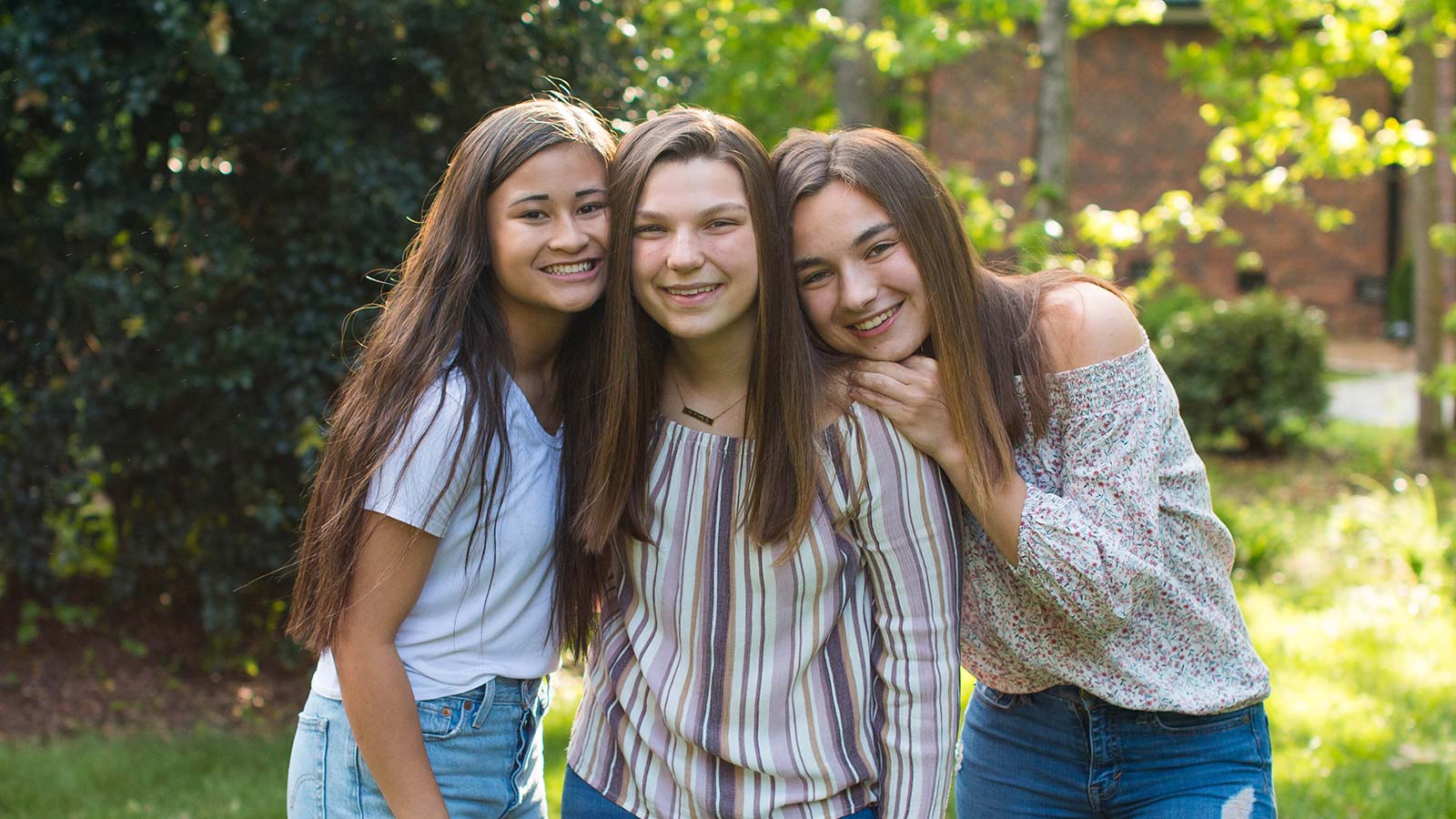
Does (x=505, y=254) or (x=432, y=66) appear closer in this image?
(x=505, y=254)

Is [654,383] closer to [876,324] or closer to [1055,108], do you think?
[876,324]

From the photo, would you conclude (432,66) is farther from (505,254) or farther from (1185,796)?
(1185,796)

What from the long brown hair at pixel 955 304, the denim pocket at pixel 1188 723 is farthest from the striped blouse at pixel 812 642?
the denim pocket at pixel 1188 723

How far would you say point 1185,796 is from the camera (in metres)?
2.21

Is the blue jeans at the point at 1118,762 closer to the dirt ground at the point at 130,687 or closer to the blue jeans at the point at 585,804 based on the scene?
the blue jeans at the point at 585,804

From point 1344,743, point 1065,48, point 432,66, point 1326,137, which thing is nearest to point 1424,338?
point 1326,137

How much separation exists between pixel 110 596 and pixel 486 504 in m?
3.86

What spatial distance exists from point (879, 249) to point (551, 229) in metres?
0.54

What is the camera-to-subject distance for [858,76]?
864cm

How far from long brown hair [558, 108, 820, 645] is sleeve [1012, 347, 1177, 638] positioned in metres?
0.39

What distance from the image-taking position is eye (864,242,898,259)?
213cm

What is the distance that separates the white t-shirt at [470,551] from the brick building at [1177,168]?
15.4 m

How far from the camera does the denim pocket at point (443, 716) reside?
6.89 ft

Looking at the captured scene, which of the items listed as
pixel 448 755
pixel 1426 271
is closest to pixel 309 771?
pixel 448 755
